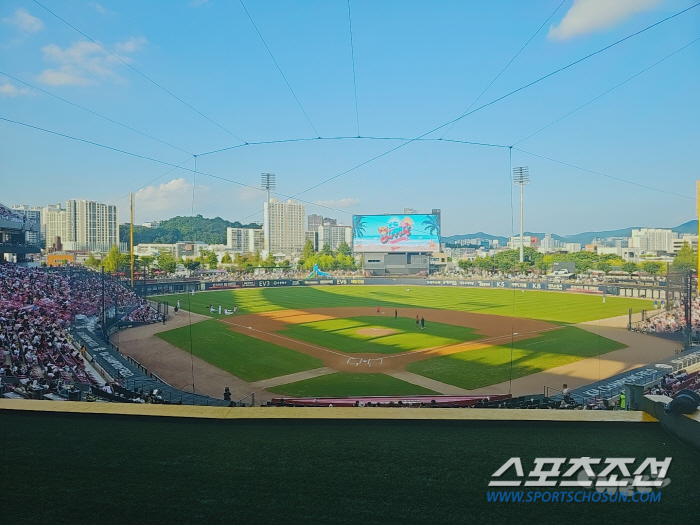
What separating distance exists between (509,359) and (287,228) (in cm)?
4043

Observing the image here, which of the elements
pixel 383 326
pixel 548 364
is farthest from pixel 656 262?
pixel 383 326

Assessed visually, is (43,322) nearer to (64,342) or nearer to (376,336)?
(64,342)

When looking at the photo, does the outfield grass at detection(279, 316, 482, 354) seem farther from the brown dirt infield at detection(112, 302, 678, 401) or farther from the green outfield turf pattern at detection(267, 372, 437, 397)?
the green outfield turf pattern at detection(267, 372, 437, 397)

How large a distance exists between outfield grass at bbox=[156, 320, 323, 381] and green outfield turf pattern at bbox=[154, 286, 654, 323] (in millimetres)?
9117

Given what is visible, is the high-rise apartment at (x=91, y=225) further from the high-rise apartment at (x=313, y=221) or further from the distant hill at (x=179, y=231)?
the high-rise apartment at (x=313, y=221)

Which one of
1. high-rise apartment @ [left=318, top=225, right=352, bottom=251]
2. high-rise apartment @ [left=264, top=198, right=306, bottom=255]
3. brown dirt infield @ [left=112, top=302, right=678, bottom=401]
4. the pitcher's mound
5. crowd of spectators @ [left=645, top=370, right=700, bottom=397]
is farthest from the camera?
high-rise apartment @ [left=318, top=225, right=352, bottom=251]

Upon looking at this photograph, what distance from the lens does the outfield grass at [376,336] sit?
83.5ft

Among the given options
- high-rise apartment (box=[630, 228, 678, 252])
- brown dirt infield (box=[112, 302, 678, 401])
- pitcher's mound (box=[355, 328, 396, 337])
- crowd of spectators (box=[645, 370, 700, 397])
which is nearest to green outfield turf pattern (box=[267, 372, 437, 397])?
brown dirt infield (box=[112, 302, 678, 401])

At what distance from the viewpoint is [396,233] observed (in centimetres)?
5891

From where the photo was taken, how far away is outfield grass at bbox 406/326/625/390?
19500 mm

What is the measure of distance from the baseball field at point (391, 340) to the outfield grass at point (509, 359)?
46 millimetres

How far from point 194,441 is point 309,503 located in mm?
1706

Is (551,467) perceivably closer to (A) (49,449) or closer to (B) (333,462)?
(B) (333,462)

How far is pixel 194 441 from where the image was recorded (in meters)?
4.81
